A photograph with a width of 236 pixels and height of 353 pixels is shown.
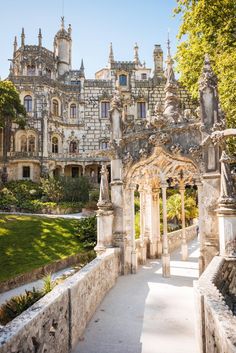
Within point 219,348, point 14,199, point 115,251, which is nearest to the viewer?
point 219,348

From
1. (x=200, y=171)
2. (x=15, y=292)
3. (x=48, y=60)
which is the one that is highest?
(x=48, y=60)

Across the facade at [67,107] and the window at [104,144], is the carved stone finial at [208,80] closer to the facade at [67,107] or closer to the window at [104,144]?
the facade at [67,107]

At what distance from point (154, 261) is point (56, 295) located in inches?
370

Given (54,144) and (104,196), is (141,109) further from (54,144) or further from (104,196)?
(104,196)

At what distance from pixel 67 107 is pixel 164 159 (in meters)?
35.4

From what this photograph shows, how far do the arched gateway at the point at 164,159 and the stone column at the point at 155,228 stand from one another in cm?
188

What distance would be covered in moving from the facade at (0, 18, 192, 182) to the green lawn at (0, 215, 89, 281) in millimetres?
18728

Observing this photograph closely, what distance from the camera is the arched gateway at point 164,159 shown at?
355 inches

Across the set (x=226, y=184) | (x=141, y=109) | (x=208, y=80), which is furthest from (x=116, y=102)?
(x=141, y=109)

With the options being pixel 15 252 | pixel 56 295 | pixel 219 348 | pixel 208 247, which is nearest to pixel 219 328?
pixel 219 348

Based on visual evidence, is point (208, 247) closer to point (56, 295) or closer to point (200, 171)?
point (200, 171)

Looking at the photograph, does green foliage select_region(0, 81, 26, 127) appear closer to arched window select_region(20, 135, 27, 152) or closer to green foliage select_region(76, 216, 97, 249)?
arched window select_region(20, 135, 27, 152)

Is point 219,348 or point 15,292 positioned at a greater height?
point 219,348

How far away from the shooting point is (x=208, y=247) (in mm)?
8883
